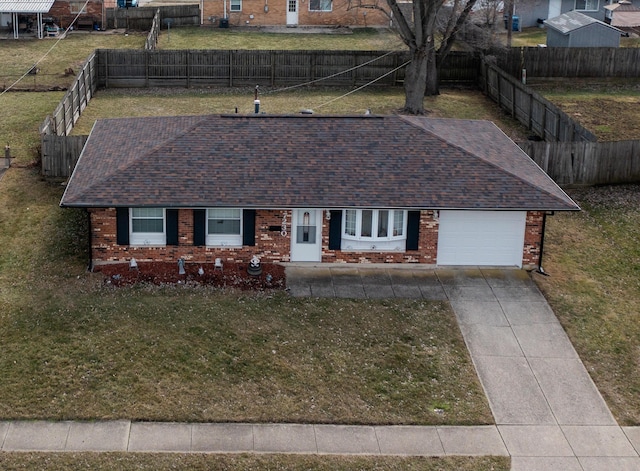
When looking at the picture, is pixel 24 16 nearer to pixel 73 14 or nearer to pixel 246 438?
pixel 73 14

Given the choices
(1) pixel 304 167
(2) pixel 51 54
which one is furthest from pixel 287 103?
(1) pixel 304 167


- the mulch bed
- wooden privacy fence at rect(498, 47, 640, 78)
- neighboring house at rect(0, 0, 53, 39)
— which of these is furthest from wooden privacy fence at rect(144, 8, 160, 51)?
the mulch bed

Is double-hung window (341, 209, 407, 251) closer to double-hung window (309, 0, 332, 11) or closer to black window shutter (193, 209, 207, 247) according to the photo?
black window shutter (193, 209, 207, 247)

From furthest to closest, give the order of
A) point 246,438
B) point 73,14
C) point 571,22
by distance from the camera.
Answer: point 73,14, point 571,22, point 246,438

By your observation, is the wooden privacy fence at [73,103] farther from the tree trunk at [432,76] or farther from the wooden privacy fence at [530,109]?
the wooden privacy fence at [530,109]

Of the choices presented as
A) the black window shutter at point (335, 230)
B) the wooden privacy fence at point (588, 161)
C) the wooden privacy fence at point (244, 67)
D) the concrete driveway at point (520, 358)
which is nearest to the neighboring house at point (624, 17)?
the wooden privacy fence at point (244, 67)

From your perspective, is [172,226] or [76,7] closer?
[172,226]
